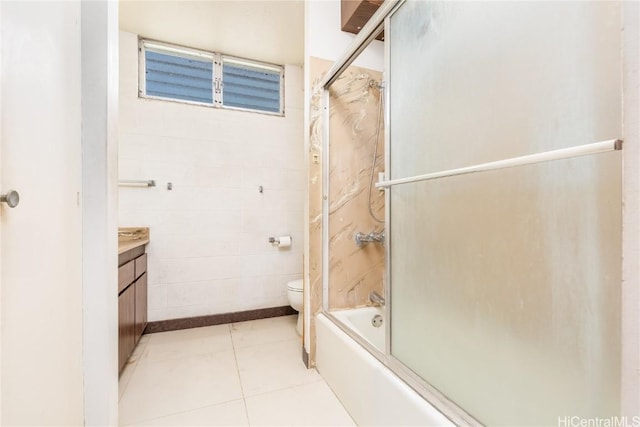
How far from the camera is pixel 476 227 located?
2.81 feet

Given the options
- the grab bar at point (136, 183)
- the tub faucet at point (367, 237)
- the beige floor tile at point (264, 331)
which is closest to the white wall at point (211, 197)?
the grab bar at point (136, 183)

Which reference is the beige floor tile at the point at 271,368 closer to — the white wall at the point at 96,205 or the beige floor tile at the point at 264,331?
the beige floor tile at the point at 264,331

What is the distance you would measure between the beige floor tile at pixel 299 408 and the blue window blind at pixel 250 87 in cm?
235

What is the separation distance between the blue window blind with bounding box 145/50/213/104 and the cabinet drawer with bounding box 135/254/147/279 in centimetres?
138

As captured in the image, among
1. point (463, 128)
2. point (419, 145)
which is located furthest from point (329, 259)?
point (463, 128)

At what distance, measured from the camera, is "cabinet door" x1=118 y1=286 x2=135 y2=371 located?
1.51m

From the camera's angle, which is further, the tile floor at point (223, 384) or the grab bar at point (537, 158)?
the tile floor at point (223, 384)

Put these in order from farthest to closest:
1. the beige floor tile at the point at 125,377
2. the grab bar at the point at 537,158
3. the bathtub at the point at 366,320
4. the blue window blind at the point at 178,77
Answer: the blue window blind at the point at 178,77, the bathtub at the point at 366,320, the beige floor tile at the point at 125,377, the grab bar at the point at 537,158

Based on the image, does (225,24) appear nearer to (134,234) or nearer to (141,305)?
(134,234)

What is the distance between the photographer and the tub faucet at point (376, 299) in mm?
1787

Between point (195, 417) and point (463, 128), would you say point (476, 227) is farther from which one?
point (195, 417)

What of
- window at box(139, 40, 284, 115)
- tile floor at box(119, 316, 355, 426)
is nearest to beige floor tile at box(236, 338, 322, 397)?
tile floor at box(119, 316, 355, 426)

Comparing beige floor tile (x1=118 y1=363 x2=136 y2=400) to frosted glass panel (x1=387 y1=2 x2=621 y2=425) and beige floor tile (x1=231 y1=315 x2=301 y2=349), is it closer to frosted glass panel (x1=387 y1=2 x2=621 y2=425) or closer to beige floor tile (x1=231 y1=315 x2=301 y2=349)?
beige floor tile (x1=231 y1=315 x2=301 y2=349)

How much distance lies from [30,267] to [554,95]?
143 centimetres
